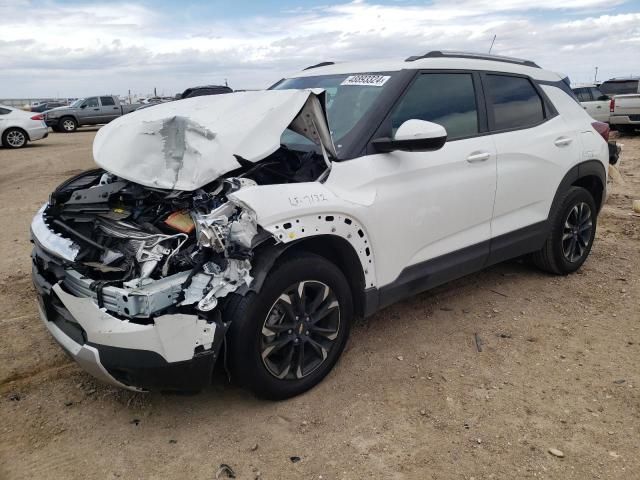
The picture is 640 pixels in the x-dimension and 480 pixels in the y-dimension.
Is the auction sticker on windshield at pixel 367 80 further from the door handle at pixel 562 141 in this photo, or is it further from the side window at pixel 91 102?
the side window at pixel 91 102

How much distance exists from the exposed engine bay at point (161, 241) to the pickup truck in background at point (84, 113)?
23346 mm

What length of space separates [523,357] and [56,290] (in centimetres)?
283

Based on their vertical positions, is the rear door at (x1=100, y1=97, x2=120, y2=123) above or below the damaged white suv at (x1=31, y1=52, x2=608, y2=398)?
below

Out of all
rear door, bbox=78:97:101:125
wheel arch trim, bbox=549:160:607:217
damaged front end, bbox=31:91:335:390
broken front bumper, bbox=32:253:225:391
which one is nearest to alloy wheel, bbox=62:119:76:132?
rear door, bbox=78:97:101:125

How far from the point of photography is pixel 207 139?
3031 mm

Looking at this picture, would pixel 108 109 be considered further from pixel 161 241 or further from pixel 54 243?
pixel 161 241

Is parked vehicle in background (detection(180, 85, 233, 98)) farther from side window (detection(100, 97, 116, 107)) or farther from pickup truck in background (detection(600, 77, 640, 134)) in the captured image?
side window (detection(100, 97, 116, 107))

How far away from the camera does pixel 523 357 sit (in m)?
3.54

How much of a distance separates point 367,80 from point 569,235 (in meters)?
2.44

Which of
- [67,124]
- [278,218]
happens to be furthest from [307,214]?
[67,124]

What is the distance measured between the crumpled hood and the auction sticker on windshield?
0.61m

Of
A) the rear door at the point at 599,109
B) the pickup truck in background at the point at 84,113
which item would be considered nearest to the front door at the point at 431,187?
the rear door at the point at 599,109

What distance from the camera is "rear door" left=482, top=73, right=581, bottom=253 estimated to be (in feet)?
13.1

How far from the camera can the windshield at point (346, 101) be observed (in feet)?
11.0
